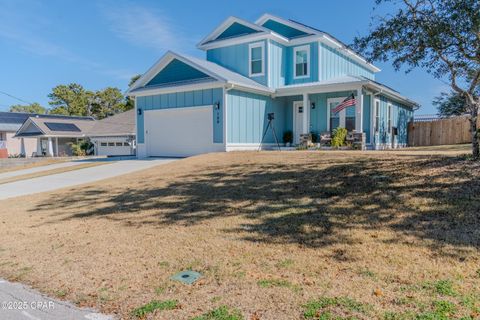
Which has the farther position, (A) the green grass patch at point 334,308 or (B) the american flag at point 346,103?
(B) the american flag at point 346,103

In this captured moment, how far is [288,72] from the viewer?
19.1 meters

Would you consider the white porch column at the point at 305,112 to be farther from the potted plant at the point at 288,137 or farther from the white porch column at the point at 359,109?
the white porch column at the point at 359,109

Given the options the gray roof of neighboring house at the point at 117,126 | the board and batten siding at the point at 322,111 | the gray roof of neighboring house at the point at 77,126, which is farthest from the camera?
the gray roof of neighboring house at the point at 77,126

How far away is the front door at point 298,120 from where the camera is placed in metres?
18.5

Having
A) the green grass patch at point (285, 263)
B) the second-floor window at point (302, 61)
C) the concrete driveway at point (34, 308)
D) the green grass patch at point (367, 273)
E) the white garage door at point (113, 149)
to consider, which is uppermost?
the second-floor window at point (302, 61)

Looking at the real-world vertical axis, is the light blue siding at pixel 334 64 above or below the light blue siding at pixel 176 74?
above

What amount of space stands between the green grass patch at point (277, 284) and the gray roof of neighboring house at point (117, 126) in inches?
914

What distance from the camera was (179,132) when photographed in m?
17.5

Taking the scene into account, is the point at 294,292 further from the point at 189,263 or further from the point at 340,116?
the point at 340,116

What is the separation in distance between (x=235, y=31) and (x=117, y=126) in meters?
13.0

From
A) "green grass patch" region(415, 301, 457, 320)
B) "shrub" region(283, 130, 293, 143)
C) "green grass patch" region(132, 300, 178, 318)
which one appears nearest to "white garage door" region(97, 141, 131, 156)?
"shrub" region(283, 130, 293, 143)

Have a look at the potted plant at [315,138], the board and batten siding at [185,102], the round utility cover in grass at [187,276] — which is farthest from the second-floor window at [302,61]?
the round utility cover in grass at [187,276]

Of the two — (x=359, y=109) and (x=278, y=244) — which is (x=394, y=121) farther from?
(x=278, y=244)

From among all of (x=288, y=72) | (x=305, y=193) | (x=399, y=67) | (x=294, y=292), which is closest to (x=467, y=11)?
(x=399, y=67)
